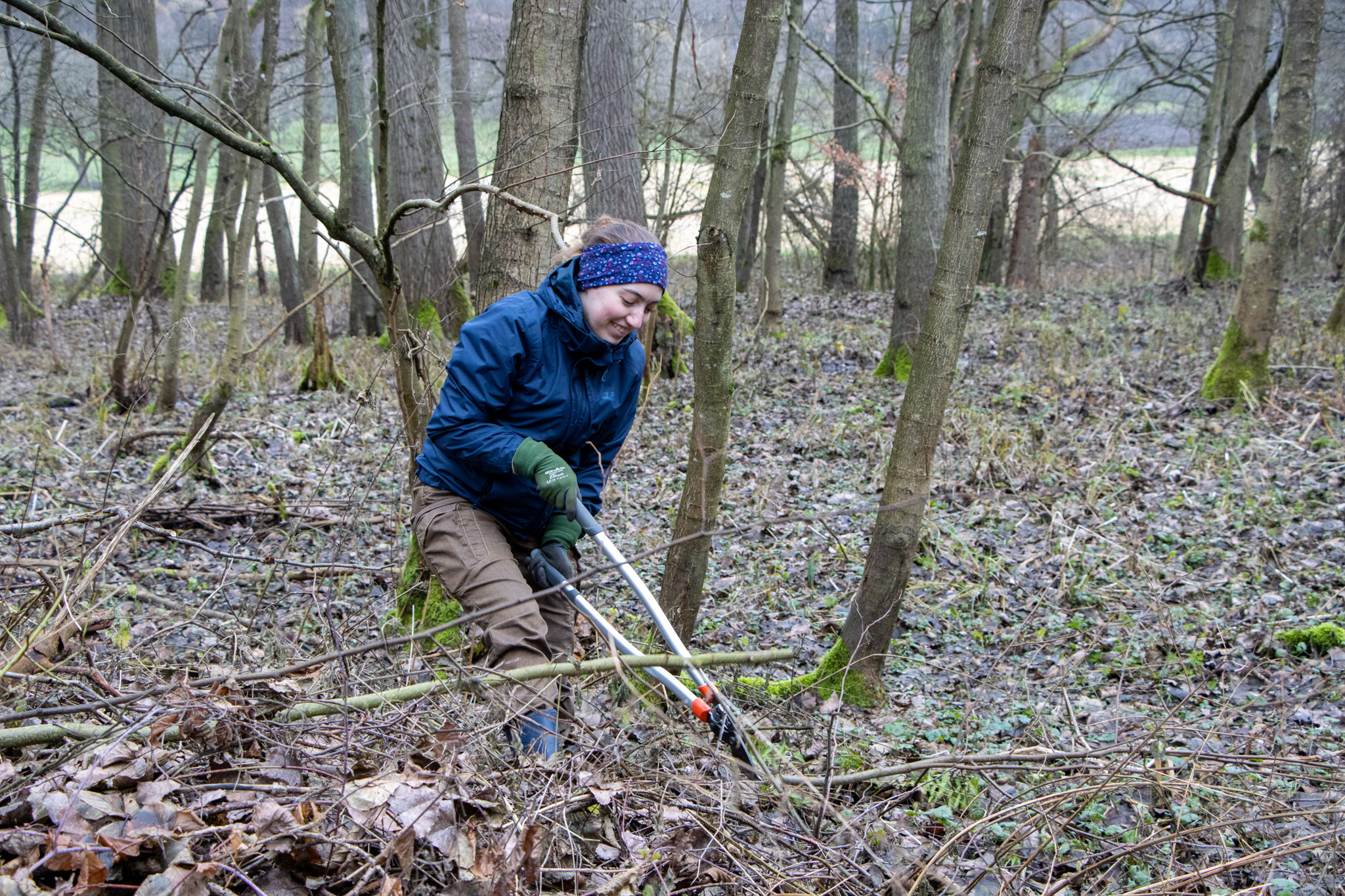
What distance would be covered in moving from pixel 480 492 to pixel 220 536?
3.44 m

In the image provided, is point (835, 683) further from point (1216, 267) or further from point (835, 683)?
point (1216, 267)

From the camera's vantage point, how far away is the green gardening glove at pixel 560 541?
3.49m

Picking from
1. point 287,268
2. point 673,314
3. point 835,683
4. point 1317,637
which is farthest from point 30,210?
point 1317,637

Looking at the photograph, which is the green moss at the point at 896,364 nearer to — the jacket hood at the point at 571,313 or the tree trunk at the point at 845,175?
the jacket hood at the point at 571,313

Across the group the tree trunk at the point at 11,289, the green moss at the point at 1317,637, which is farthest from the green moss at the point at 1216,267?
the tree trunk at the point at 11,289

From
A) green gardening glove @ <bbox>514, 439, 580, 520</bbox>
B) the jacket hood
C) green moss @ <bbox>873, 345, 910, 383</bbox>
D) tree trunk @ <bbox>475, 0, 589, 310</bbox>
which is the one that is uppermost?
tree trunk @ <bbox>475, 0, 589, 310</bbox>

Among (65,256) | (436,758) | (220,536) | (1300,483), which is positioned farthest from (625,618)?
(65,256)

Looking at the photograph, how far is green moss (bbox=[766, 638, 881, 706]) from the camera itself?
13.5 feet

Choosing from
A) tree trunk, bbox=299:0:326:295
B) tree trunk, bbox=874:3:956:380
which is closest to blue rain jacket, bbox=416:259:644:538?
tree trunk, bbox=874:3:956:380

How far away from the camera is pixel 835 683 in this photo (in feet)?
13.7

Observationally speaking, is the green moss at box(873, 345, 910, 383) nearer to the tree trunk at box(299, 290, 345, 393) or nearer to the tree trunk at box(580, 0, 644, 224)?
the tree trunk at box(580, 0, 644, 224)

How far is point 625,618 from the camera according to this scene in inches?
192

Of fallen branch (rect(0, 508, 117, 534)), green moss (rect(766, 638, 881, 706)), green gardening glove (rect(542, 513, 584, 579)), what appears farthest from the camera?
green moss (rect(766, 638, 881, 706))

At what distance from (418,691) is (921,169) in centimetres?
866
